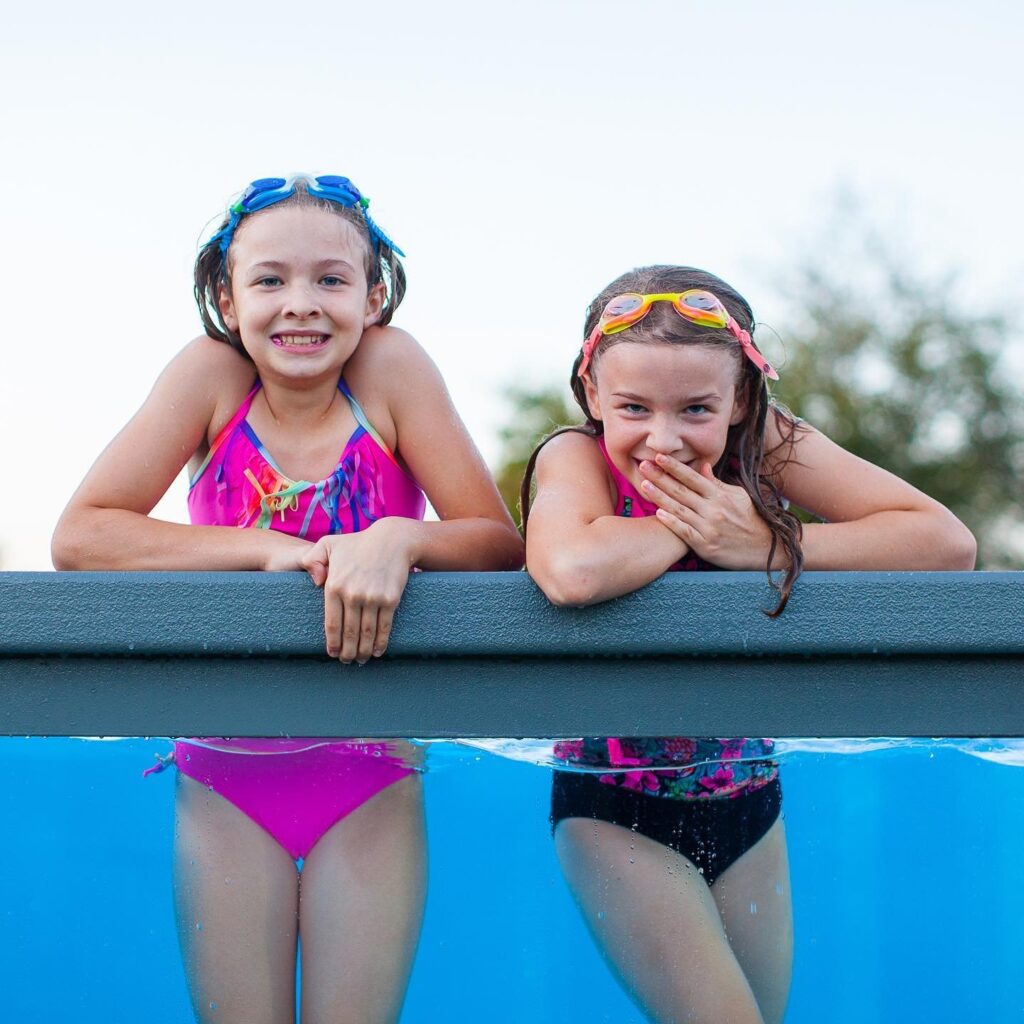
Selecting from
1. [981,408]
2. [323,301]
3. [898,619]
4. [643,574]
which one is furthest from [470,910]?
[981,408]

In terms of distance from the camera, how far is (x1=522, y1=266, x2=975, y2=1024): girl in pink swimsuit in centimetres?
259

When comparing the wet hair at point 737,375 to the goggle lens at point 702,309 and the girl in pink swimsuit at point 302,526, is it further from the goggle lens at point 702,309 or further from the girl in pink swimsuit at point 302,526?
the girl in pink swimsuit at point 302,526

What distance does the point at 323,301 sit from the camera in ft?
9.96

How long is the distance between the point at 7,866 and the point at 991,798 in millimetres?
1849

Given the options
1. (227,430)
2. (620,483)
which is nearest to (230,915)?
(227,430)

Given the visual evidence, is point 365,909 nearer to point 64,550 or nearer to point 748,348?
point 64,550

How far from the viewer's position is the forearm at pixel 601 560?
2422 mm

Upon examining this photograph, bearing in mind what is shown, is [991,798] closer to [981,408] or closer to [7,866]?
[7,866]

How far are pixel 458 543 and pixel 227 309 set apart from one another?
0.88 meters

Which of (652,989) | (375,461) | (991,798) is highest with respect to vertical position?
(375,461)

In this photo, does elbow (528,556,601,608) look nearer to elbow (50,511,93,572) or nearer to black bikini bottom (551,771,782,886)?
black bikini bottom (551,771,782,886)

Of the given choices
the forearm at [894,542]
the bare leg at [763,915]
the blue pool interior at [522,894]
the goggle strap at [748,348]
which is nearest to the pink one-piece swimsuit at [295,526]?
the blue pool interior at [522,894]

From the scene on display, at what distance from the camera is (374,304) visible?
3287 millimetres

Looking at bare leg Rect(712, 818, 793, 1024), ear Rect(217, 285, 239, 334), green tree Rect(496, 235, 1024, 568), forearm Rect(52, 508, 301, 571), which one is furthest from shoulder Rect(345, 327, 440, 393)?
green tree Rect(496, 235, 1024, 568)
